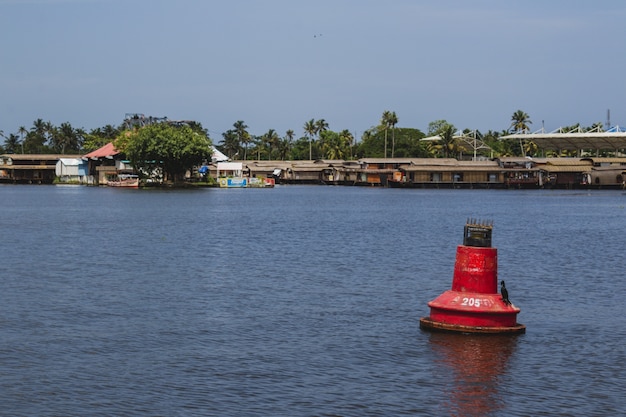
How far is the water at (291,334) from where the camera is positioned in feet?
55.5

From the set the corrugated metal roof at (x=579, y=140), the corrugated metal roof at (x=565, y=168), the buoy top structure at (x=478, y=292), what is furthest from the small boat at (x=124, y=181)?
the buoy top structure at (x=478, y=292)

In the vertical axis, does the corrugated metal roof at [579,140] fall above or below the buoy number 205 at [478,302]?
above

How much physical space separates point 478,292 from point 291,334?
180 inches

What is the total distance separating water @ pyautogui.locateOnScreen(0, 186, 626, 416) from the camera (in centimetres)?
1691

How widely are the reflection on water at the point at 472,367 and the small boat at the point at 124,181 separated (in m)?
130

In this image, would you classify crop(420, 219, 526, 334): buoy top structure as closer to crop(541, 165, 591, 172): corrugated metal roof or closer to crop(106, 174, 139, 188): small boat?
crop(106, 174, 139, 188): small boat

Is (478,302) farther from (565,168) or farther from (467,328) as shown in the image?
(565,168)

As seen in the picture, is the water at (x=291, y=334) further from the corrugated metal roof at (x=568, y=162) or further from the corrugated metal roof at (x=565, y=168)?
the corrugated metal roof at (x=568, y=162)

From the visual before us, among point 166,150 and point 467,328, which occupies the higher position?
point 166,150

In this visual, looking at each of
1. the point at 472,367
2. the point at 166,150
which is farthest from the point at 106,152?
the point at 472,367

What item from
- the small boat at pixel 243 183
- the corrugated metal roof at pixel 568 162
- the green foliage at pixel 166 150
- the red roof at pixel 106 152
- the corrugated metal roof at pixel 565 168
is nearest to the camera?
the green foliage at pixel 166 150

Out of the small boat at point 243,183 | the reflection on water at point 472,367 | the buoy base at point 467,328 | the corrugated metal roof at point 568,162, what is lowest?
the reflection on water at point 472,367

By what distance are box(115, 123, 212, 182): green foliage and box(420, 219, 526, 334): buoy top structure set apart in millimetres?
111152

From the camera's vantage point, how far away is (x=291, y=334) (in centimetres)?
2252
